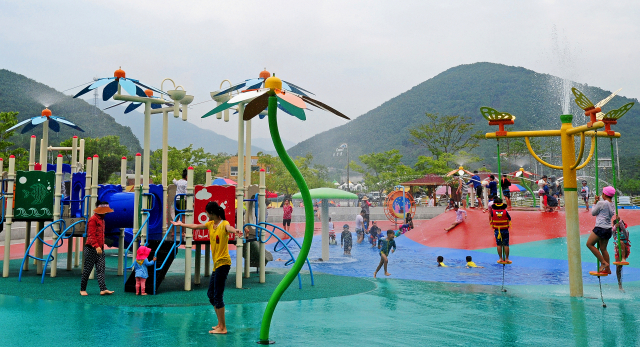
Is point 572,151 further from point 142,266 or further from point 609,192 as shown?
point 142,266

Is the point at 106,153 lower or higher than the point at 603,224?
higher

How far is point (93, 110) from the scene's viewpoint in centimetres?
11306

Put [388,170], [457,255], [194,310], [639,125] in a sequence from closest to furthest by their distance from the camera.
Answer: [194,310]
[457,255]
[388,170]
[639,125]

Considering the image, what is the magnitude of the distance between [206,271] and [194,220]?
2.47m

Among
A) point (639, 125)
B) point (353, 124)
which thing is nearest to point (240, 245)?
point (639, 125)

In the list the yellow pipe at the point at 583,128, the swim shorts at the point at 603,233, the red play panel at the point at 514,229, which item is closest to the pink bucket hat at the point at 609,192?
the swim shorts at the point at 603,233

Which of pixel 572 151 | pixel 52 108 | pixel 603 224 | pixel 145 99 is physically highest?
pixel 52 108

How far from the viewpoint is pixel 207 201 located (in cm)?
1003

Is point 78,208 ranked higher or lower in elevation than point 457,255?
higher

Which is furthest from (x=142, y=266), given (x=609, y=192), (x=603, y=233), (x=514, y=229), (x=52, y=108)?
(x=52, y=108)

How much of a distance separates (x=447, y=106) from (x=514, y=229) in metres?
130

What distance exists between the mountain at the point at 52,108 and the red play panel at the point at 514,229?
7229 centimetres

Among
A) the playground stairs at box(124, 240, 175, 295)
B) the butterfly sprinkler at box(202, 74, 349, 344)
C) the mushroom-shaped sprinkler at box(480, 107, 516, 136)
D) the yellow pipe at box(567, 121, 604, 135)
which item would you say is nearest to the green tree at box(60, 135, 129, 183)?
the playground stairs at box(124, 240, 175, 295)

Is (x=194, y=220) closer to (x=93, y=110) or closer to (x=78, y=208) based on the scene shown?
(x=78, y=208)
